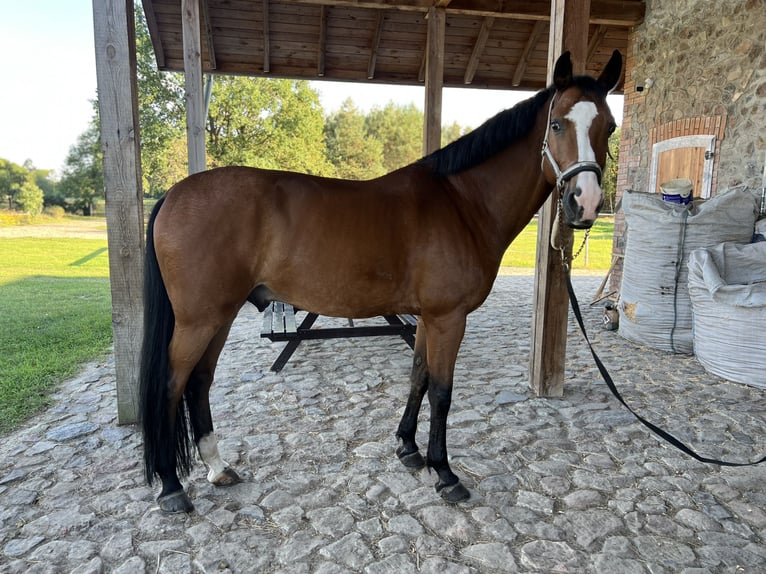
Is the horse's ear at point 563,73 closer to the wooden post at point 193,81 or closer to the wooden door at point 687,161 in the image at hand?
the wooden post at point 193,81

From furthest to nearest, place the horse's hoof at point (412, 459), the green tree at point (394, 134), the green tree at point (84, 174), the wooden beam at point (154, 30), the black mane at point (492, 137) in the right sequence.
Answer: the green tree at point (394, 134)
the green tree at point (84, 174)
the wooden beam at point (154, 30)
the horse's hoof at point (412, 459)
the black mane at point (492, 137)

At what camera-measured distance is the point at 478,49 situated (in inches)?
248

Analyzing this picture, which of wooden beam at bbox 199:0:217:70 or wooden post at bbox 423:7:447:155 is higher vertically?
wooden beam at bbox 199:0:217:70

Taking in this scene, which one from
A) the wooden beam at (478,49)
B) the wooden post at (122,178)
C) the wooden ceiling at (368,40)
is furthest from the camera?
the wooden beam at (478,49)

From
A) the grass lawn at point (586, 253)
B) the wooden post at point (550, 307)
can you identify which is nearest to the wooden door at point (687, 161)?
the grass lawn at point (586, 253)

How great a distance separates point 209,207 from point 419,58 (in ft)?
17.7

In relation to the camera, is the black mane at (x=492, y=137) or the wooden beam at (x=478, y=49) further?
the wooden beam at (x=478, y=49)

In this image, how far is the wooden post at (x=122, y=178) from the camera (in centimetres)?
261

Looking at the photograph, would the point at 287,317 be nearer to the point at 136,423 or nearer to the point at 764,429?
the point at 136,423

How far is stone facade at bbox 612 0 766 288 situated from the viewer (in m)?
4.67

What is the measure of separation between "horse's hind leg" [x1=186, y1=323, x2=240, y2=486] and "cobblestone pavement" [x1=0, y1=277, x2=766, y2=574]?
82 millimetres

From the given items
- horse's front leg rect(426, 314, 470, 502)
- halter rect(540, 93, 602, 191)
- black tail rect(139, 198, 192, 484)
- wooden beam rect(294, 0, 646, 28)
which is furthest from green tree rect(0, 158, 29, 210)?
halter rect(540, 93, 602, 191)

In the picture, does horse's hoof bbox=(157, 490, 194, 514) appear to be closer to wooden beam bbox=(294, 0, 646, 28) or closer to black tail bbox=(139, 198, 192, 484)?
black tail bbox=(139, 198, 192, 484)

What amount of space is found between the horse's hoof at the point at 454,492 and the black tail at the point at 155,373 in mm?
1226
